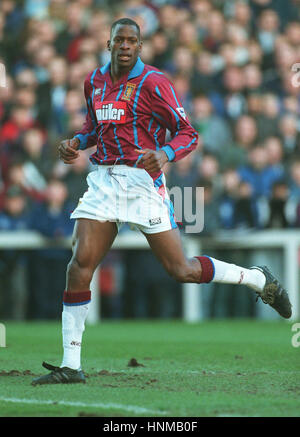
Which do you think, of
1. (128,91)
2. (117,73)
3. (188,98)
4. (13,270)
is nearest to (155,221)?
(128,91)

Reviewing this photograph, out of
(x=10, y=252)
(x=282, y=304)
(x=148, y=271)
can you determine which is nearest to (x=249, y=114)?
(x=148, y=271)

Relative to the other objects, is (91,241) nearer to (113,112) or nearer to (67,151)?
(67,151)

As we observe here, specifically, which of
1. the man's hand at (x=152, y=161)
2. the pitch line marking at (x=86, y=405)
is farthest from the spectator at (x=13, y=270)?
the pitch line marking at (x=86, y=405)

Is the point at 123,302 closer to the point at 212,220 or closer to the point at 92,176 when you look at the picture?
the point at 212,220

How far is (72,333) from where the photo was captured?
5.63 m

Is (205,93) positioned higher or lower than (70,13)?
lower

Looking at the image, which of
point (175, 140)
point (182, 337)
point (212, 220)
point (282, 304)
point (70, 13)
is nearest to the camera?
point (175, 140)

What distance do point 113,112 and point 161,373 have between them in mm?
1744

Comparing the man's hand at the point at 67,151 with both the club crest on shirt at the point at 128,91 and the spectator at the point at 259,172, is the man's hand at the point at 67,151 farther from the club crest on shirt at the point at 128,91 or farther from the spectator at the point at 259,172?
the spectator at the point at 259,172

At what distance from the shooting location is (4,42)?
1277 centimetres

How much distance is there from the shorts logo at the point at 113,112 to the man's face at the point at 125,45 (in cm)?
25

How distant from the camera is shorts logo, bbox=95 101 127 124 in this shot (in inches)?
228

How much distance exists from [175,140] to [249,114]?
20.8ft

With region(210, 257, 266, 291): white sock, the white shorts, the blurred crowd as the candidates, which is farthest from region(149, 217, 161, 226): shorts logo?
the blurred crowd
